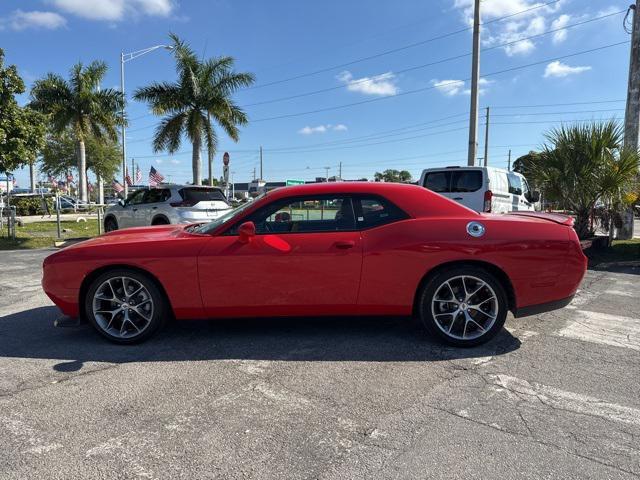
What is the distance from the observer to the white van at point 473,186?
11.1 metres

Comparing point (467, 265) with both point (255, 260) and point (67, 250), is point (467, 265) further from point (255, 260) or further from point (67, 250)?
point (67, 250)

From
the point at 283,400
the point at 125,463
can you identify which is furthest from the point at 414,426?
the point at 125,463

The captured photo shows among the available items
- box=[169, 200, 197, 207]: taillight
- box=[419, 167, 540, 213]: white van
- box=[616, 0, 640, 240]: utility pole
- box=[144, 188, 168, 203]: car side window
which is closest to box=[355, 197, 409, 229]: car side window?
box=[419, 167, 540, 213]: white van

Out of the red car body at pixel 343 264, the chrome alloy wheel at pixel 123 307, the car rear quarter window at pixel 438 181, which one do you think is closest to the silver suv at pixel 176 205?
Result: the car rear quarter window at pixel 438 181

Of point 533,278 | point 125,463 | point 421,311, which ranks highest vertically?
point 533,278

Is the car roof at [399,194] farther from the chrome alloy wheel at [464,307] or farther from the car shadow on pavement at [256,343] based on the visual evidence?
the car shadow on pavement at [256,343]

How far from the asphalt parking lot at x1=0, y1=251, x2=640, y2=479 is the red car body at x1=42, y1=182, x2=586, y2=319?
434mm

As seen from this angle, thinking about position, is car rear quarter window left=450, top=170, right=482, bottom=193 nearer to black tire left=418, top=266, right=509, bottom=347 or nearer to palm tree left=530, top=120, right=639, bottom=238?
palm tree left=530, top=120, right=639, bottom=238

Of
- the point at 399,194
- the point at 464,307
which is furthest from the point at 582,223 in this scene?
the point at 399,194

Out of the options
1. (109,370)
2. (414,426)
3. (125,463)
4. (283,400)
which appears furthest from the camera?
(109,370)

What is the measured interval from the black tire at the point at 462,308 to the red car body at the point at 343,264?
0.33 feet

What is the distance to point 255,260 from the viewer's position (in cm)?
417

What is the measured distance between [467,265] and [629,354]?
158cm

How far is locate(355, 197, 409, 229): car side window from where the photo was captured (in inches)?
169
